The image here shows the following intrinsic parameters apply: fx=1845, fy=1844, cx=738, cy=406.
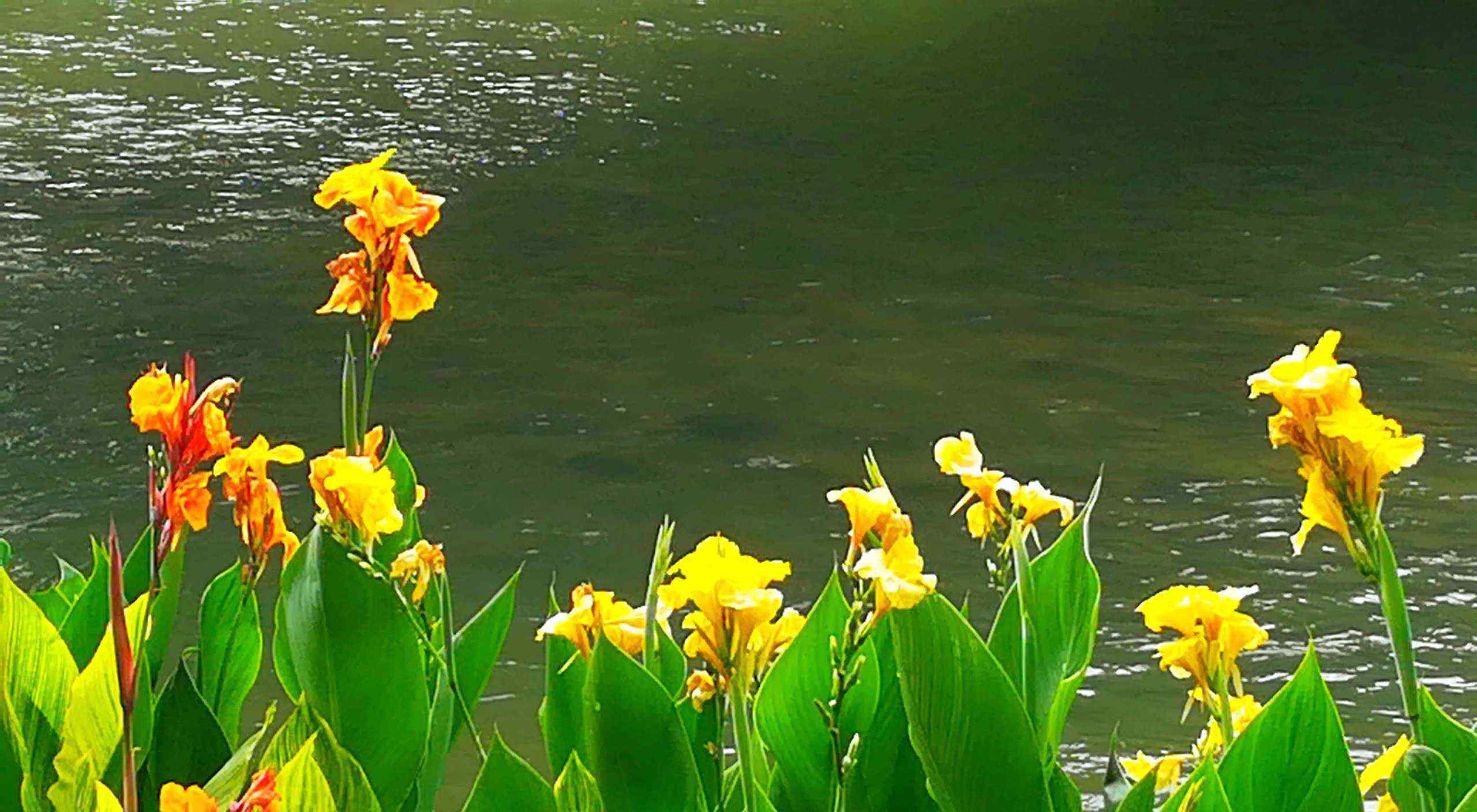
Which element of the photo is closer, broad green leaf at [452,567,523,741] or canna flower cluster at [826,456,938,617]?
canna flower cluster at [826,456,938,617]

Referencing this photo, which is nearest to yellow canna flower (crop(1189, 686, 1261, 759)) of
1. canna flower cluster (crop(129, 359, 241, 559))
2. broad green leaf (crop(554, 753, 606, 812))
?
broad green leaf (crop(554, 753, 606, 812))

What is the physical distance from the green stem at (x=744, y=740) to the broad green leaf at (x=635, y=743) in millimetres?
64

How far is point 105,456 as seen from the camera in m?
3.55

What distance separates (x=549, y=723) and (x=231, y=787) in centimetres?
21

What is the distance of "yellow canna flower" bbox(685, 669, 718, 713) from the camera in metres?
1.08

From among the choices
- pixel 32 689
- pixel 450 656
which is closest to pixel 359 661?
pixel 450 656

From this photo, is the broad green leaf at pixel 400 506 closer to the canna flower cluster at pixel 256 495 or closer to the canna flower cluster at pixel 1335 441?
the canna flower cluster at pixel 256 495

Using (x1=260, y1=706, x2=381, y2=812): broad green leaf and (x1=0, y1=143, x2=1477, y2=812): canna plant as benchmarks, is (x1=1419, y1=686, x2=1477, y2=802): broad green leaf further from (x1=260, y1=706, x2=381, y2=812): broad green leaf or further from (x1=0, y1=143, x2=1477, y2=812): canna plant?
(x1=260, y1=706, x2=381, y2=812): broad green leaf

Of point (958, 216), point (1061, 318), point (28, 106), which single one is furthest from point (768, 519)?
point (28, 106)

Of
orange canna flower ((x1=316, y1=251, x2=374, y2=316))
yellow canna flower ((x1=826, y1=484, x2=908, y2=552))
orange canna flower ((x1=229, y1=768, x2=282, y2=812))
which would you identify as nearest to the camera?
orange canna flower ((x1=229, y1=768, x2=282, y2=812))

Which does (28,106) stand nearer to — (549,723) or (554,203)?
(554,203)

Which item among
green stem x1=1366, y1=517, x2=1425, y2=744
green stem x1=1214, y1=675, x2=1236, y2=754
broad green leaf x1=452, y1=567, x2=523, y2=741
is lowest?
broad green leaf x1=452, y1=567, x2=523, y2=741

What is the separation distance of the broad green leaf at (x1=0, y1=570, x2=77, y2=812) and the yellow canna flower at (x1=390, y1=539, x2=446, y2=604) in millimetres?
203

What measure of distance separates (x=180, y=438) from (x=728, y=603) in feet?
0.89
